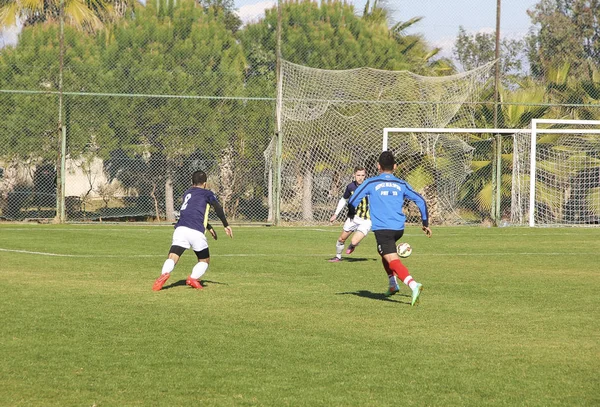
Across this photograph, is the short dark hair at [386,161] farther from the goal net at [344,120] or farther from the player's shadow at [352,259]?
the goal net at [344,120]

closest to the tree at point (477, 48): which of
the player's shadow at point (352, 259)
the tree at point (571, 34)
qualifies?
the tree at point (571, 34)

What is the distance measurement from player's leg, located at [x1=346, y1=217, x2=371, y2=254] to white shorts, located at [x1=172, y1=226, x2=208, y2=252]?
4280 mm

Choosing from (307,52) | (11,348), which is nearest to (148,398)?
(11,348)

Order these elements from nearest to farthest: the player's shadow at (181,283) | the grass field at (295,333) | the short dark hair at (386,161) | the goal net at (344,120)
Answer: the grass field at (295,333) → the short dark hair at (386,161) → the player's shadow at (181,283) → the goal net at (344,120)

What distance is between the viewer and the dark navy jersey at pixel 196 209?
12234 mm

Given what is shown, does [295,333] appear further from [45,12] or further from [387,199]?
[45,12]

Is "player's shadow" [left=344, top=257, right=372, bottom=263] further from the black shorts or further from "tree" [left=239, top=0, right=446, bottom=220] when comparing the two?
"tree" [left=239, top=0, right=446, bottom=220]

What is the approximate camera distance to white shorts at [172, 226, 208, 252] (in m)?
12.2

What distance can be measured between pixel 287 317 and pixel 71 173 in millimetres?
18561

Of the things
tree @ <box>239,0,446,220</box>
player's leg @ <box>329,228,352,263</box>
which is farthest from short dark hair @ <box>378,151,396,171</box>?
tree @ <box>239,0,446,220</box>

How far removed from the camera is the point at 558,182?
2780 cm

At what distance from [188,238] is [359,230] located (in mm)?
4719

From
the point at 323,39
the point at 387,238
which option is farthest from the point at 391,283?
the point at 323,39

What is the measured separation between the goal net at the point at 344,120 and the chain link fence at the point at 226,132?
34 mm
